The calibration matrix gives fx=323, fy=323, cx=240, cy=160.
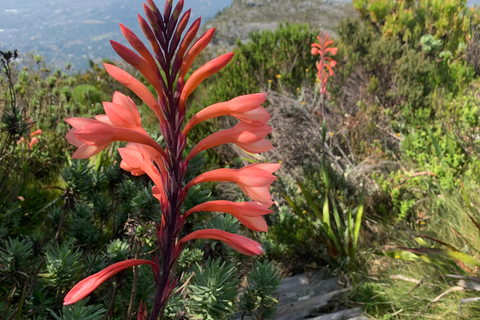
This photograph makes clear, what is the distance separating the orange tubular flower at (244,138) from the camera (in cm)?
86

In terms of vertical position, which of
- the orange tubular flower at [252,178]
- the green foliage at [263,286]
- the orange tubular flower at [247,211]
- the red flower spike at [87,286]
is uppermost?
the orange tubular flower at [252,178]

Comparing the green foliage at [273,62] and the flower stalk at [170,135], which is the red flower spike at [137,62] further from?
the green foliage at [273,62]

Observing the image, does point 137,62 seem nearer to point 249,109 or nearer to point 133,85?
point 133,85

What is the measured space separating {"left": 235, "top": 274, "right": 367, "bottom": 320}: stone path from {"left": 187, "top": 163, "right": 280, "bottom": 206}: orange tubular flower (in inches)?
54.4

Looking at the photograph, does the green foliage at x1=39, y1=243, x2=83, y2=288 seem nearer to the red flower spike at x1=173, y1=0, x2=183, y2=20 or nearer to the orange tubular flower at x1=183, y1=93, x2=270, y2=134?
the orange tubular flower at x1=183, y1=93, x2=270, y2=134

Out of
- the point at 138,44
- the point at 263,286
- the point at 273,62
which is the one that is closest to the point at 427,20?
the point at 273,62

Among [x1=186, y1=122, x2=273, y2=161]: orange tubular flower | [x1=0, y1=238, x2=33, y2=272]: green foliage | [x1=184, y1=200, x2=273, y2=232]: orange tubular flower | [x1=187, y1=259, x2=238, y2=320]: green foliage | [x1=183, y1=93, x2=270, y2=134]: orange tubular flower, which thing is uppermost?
[x1=183, y1=93, x2=270, y2=134]: orange tubular flower

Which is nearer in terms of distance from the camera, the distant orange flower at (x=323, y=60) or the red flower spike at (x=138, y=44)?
the red flower spike at (x=138, y=44)

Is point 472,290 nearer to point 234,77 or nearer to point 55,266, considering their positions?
point 55,266

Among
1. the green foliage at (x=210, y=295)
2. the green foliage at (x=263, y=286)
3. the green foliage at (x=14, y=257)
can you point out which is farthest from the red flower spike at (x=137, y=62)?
the green foliage at (x=14, y=257)

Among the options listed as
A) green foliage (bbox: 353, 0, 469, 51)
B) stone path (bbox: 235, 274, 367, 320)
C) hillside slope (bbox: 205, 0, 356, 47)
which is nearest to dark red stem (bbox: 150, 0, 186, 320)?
stone path (bbox: 235, 274, 367, 320)

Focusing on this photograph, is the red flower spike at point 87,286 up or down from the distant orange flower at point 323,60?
down

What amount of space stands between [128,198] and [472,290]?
226 centimetres

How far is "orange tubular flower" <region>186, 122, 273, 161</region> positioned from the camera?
86 cm
